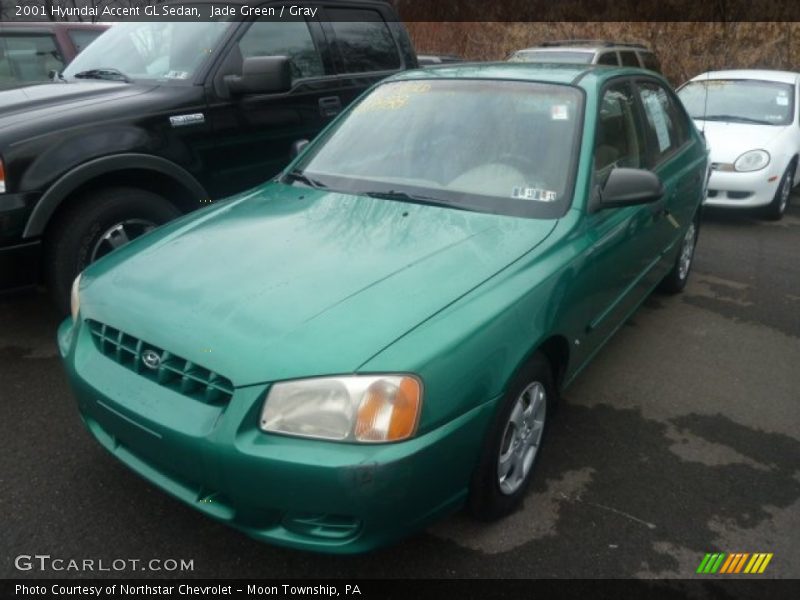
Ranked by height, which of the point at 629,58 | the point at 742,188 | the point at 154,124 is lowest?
the point at 742,188

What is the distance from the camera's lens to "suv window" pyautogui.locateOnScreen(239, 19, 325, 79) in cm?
457

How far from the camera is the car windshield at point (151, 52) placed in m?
4.38

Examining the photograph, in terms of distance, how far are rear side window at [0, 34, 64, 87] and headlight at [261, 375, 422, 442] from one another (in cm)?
614

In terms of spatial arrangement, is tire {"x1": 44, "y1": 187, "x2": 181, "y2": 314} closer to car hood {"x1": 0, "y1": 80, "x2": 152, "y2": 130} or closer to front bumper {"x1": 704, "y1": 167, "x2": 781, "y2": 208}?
car hood {"x1": 0, "y1": 80, "x2": 152, "y2": 130}

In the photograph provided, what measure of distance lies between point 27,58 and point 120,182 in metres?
3.91

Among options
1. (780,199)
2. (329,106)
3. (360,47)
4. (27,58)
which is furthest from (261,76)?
(780,199)

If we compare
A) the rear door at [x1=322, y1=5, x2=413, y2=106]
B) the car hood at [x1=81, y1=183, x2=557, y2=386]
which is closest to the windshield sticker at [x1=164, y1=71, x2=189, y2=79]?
the rear door at [x1=322, y1=5, x2=413, y2=106]

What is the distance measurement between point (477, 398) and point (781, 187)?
6583 millimetres

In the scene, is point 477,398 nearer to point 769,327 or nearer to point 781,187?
point 769,327

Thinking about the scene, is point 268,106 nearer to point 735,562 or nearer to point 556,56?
point 735,562

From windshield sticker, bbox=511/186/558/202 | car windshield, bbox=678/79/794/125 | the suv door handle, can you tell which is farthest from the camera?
car windshield, bbox=678/79/794/125

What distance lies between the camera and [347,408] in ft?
6.24

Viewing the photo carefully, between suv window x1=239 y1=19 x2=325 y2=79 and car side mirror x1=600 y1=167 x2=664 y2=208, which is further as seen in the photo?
suv window x1=239 y1=19 x2=325 y2=79

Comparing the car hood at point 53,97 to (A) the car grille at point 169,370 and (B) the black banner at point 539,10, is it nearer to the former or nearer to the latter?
(A) the car grille at point 169,370
